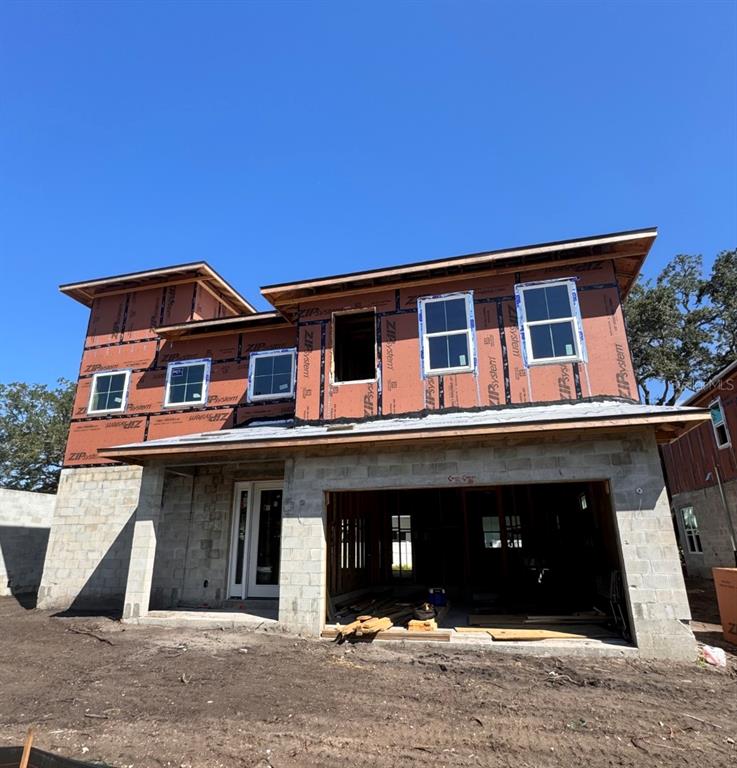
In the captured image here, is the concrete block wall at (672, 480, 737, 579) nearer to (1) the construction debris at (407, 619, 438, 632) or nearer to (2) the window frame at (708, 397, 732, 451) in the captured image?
(2) the window frame at (708, 397, 732, 451)

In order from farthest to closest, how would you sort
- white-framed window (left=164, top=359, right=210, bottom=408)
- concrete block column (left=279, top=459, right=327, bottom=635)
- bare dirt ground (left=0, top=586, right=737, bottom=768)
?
1. white-framed window (left=164, top=359, right=210, bottom=408)
2. concrete block column (left=279, top=459, right=327, bottom=635)
3. bare dirt ground (left=0, top=586, right=737, bottom=768)

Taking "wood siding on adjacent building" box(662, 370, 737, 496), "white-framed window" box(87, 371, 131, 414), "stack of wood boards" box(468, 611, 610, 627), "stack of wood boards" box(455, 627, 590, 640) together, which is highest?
"white-framed window" box(87, 371, 131, 414)

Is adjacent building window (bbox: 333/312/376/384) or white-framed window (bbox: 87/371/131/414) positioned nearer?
adjacent building window (bbox: 333/312/376/384)

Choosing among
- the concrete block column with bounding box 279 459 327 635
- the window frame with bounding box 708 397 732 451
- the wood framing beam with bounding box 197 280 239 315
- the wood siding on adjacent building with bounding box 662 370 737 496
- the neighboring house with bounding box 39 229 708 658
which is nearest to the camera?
the neighboring house with bounding box 39 229 708 658

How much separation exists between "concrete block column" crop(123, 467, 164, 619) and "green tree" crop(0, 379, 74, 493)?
1088 inches

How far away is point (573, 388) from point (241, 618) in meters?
7.59

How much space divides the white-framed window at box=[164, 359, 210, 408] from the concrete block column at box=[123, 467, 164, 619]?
3.30 m

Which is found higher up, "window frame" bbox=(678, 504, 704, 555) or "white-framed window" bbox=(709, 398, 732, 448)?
"white-framed window" bbox=(709, 398, 732, 448)

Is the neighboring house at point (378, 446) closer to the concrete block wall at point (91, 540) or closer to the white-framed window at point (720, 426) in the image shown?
the concrete block wall at point (91, 540)

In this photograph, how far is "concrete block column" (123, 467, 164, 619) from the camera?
943cm

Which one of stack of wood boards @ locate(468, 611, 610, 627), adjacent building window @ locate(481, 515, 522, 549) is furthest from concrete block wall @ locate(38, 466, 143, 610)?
adjacent building window @ locate(481, 515, 522, 549)

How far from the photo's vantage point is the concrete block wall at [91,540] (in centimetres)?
1212

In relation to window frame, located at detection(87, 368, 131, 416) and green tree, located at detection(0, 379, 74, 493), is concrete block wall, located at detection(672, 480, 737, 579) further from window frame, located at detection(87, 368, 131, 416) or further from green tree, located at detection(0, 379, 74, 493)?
green tree, located at detection(0, 379, 74, 493)

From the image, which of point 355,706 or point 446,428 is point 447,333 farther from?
point 355,706
